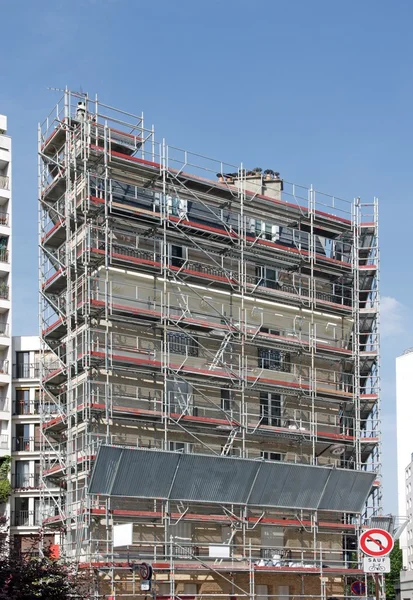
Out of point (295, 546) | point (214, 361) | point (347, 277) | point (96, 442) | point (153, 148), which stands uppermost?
point (153, 148)

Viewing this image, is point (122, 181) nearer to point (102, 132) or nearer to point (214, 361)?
point (102, 132)

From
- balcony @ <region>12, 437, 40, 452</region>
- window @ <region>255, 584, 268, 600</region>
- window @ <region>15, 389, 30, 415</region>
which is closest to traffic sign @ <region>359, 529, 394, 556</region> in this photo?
window @ <region>255, 584, 268, 600</region>

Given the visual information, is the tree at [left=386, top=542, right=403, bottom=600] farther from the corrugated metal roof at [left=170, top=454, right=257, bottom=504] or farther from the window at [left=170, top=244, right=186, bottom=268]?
the window at [left=170, top=244, right=186, bottom=268]

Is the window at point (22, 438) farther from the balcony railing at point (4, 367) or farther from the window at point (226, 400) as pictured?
the window at point (226, 400)

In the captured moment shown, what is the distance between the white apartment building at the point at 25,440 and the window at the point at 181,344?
67.1 ft

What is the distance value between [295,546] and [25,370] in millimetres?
26301

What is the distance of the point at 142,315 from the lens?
148 feet

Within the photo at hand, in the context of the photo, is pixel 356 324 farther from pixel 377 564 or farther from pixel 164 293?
pixel 377 564

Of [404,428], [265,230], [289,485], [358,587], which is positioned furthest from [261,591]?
[404,428]

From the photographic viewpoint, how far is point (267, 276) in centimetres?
5156

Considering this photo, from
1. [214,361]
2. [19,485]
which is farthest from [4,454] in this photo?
[214,361]

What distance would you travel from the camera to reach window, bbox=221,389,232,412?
4794 cm

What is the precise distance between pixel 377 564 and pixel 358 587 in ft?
102

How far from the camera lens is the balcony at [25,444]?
65.9m
